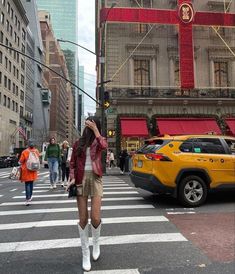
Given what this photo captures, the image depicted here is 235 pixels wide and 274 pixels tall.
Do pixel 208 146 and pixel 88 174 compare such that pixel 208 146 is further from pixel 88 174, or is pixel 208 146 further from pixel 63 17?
pixel 63 17

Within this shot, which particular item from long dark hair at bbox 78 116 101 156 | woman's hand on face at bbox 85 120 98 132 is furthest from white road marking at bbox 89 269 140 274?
woman's hand on face at bbox 85 120 98 132

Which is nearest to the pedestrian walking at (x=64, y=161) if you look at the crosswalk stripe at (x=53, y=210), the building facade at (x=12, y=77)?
the crosswalk stripe at (x=53, y=210)

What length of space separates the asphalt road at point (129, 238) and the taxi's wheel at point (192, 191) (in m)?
0.23

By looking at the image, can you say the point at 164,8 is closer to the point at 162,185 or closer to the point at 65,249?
the point at 162,185

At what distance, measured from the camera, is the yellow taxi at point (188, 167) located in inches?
384

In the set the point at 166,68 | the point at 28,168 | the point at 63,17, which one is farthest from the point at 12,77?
the point at 63,17

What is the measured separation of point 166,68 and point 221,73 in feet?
15.6

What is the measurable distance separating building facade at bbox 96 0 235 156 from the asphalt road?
20226 millimetres

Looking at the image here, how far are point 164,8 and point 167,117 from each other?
9300 mm

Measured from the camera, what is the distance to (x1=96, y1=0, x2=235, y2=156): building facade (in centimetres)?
3084

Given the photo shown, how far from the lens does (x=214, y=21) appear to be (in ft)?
105

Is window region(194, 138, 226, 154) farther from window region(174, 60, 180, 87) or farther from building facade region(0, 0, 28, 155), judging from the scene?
building facade region(0, 0, 28, 155)

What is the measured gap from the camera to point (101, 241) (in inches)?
254

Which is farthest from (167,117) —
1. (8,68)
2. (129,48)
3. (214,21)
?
(8,68)
